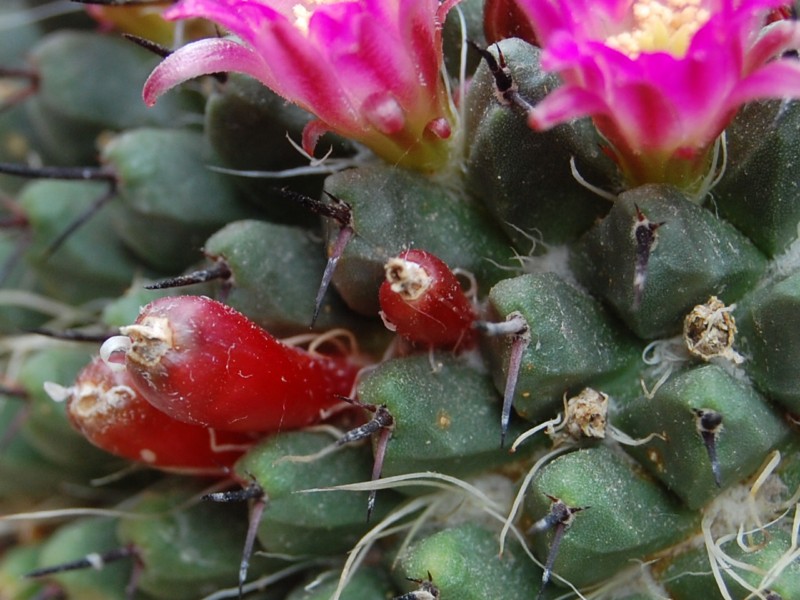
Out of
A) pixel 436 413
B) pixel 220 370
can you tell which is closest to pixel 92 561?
pixel 220 370

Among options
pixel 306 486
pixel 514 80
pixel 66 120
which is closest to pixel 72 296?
pixel 66 120

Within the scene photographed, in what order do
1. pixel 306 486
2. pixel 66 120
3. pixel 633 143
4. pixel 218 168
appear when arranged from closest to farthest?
pixel 633 143, pixel 306 486, pixel 218 168, pixel 66 120

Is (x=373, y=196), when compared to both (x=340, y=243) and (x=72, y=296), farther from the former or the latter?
(x=72, y=296)

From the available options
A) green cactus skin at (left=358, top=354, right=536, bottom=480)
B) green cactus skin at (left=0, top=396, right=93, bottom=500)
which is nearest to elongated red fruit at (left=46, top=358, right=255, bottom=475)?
green cactus skin at (left=358, top=354, right=536, bottom=480)

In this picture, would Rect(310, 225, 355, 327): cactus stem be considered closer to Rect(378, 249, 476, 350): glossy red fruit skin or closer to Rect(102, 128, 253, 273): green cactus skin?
Rect(378, 249, 476, 350): glossy red fruit skin

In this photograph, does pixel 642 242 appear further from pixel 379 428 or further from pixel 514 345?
pixel 379 428

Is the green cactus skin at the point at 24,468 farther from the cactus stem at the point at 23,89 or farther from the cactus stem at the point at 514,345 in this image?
the cactus stem at the point at 514,345
